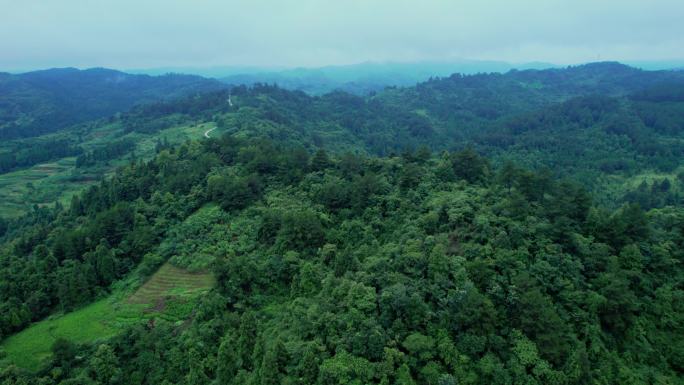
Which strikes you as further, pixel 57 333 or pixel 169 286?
pixel 169 286

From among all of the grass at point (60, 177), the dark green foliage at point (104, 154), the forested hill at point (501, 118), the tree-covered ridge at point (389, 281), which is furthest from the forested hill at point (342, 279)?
the dark green foliage at point (104, 154)

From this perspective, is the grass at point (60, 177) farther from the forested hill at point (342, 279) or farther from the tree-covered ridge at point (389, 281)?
the tree-covered ridge at point (389, 281)

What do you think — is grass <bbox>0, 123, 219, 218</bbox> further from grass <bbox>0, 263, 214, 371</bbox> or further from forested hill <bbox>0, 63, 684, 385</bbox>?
grass <bbox>0, 263, 214, 371</bbox>

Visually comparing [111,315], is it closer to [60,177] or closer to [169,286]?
[169,286]

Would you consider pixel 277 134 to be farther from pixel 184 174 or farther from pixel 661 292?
pixel 661 292

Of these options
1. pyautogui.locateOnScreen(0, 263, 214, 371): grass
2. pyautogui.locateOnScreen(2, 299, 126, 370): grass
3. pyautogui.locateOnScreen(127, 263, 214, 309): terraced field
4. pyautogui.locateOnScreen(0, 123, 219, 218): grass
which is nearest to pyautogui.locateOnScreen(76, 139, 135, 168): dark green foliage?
pyautogui.locateOnScreen(0, 123, 219, 218): grass

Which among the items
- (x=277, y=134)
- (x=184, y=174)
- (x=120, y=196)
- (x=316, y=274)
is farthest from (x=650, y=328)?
(x=277, y=134)

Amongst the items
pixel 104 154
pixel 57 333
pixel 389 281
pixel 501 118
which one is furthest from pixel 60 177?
pixel 501 118
